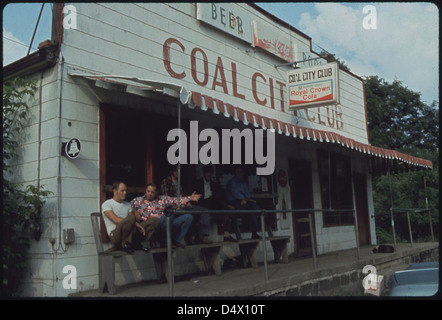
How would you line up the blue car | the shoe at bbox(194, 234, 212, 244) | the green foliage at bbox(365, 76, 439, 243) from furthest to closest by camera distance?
the green foliage at bbox(365, 76, 439, 243)
the shoe at bbox(194, 234, 212, 244)
the blue car

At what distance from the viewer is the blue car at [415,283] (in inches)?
152

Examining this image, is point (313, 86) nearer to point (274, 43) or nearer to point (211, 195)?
point (274, 43)

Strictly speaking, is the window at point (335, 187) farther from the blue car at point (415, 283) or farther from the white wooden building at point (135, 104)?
the blue car at point (415, 283)

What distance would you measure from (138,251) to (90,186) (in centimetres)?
105

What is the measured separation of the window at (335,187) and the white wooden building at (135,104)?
45.0 inches

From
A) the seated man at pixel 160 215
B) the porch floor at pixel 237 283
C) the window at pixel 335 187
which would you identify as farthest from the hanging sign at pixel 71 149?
the window at pixel 335 187

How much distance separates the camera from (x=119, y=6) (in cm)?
632

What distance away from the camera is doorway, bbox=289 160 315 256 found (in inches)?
381

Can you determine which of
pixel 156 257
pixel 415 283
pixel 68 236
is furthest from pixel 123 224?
pixel 415 283

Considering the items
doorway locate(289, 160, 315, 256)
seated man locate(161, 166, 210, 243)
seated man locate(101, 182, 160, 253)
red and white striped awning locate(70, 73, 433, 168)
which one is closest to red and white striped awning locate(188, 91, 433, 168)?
red and white striped awning locate(70, 73, 433, 168)

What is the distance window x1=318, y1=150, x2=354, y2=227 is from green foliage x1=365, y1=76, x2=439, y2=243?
0.98 m

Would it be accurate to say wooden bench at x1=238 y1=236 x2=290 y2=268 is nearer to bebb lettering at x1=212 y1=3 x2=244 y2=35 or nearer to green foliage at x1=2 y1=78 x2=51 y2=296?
green foliage at x1=2 y1=78 x2=51 y2=296

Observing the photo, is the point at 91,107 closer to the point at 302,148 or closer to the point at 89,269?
the point at 89,269
